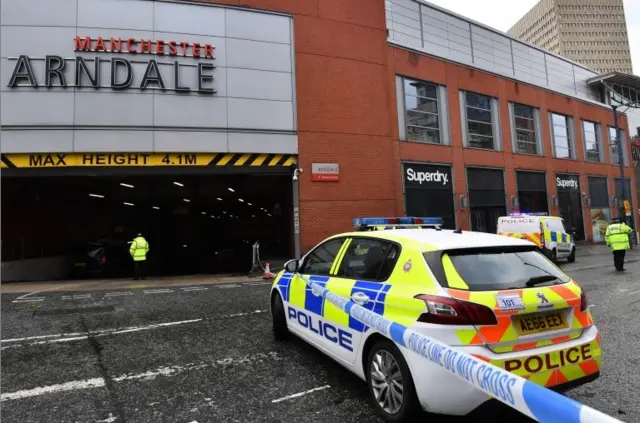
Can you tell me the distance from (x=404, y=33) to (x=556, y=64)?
1532 centimetres

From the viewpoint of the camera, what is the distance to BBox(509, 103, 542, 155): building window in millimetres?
25297

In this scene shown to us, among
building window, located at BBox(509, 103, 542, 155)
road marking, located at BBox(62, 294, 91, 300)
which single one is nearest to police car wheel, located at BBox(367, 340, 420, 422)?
road marking, located at BBox(62, 294, 91, 300)

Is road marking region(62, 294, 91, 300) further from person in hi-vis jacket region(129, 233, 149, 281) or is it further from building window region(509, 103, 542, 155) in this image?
building window region(509, 103, 542, 155)

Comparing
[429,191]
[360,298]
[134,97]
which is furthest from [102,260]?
[360,298]

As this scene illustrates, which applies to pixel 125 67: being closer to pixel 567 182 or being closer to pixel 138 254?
pixel 138 254

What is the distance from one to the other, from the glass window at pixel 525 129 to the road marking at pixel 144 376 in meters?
24.2

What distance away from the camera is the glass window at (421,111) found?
20.2 metres

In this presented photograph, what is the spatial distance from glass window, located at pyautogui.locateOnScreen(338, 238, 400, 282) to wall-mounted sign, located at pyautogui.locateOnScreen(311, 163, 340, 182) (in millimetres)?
12372

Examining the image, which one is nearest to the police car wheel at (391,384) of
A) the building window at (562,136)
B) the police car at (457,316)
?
the police car at (457,316)

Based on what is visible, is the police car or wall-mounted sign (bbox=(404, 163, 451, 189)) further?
wall-mounted sign (bbox=(404, 163, 451, 189))

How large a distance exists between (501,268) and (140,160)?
14239 mm

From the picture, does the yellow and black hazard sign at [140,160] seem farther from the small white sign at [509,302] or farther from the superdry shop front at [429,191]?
the small white sign at [509,302]

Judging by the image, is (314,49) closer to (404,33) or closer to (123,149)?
(404,33)

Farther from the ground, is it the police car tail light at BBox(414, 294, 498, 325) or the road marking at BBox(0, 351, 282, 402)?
the police car tail light at BBox(414, 294, 498, 325)
